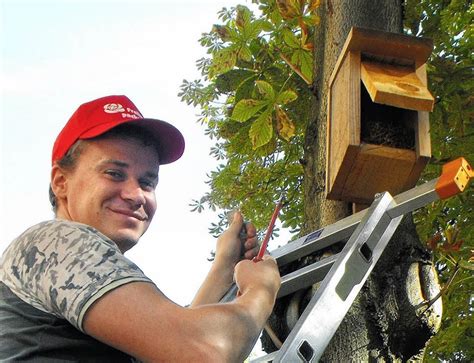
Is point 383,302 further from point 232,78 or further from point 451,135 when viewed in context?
point 451,135

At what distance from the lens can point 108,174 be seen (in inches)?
73.9

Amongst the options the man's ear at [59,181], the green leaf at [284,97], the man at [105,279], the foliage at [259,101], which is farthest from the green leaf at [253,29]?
the man's ear at [59,181]

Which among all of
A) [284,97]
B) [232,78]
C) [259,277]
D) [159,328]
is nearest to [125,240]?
[259,277]

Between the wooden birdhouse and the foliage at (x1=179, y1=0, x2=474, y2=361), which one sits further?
the foliage at (x1=179, y1=0, x2=474, y2=361)

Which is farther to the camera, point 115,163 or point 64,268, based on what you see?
point 115,163

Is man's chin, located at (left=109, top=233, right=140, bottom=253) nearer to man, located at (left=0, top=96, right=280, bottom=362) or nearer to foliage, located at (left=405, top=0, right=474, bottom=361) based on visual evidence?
man, located at (left=0, top=96, right=280, bottom=362)

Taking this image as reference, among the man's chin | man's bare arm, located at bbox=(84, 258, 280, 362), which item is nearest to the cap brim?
the man's chin

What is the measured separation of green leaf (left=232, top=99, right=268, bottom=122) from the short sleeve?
199cm

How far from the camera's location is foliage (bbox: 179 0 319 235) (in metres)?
3.65

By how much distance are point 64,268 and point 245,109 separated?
84.5 inches

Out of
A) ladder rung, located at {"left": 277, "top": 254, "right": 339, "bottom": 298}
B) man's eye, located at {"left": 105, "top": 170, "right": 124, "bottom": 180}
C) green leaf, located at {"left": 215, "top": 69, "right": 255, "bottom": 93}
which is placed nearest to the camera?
man's eye, located at {"left": 105, "top": 170, "right": 124, "bottom": 180}

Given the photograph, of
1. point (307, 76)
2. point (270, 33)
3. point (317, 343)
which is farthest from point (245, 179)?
point (317, 343)

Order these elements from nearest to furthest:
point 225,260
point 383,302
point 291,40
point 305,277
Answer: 1. point 225,260
2. point 305,277
3. point 383,302
4. point 291,40

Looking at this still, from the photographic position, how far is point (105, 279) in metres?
1.47
